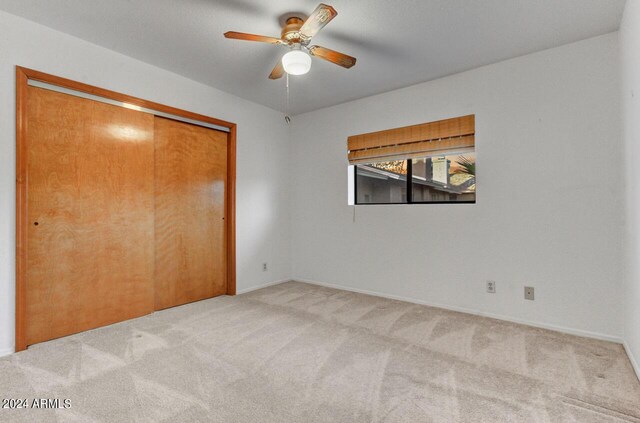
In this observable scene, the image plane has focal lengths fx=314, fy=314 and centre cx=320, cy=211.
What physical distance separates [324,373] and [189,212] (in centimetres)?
234

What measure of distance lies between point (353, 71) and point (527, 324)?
2862 mm

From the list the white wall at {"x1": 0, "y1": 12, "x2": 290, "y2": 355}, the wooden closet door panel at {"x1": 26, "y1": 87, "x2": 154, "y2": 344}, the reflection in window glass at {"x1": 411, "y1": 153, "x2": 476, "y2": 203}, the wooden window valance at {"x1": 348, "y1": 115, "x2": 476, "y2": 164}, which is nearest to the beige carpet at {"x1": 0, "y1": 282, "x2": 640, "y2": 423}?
the wooden closet door panel at {"x1": 26, "y1": 87, "x2": 154, "y2": 344}

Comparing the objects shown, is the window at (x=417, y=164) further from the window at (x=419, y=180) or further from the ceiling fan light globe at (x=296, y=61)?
the ceiling fan light globe at (x=296, y=61)

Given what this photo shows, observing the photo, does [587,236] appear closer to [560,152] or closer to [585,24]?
[560,152]

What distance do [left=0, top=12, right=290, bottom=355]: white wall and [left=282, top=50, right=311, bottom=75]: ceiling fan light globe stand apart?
1.65 metres

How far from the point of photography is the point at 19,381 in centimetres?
189

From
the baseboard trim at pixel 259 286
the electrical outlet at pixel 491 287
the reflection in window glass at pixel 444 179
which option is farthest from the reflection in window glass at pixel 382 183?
the baseboard trim at pixel 259 286

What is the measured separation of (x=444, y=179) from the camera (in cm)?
346

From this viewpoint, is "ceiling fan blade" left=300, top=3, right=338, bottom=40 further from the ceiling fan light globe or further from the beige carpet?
the beige carpet

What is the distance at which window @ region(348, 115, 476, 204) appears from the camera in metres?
3.25

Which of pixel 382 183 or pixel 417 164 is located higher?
pixel 417 164

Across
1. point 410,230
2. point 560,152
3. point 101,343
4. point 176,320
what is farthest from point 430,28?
point 101,343

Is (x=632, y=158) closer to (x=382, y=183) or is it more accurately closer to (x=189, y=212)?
(x=382, y=183)

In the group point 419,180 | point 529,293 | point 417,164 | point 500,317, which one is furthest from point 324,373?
point 417,164
